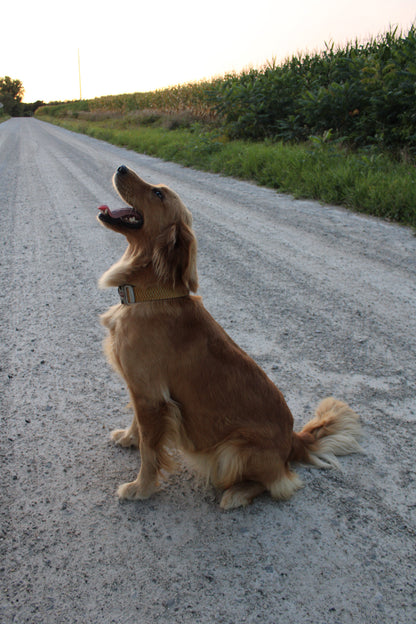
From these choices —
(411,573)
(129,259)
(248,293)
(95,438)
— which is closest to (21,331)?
(95,438)

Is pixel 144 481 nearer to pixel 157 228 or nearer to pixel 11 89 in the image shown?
pixel 157 228

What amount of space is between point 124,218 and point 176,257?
38 cm

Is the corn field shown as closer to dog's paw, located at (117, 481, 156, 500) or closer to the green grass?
the green grass

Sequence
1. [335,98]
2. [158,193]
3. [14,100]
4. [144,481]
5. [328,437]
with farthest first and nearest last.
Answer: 1. [14,100]
2. [335,98]
3. [328,437]
4. [158,193]
5. [144,481]

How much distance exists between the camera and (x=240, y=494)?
6.84ft

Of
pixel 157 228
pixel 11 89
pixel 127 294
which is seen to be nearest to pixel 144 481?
pixel 127 294

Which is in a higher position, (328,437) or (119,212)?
(119,212)

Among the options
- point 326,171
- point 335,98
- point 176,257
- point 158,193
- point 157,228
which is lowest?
point 176,257

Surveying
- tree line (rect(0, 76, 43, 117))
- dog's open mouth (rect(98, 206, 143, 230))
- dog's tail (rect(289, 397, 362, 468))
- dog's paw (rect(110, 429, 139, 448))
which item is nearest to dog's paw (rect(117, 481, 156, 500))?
dog's paw (rect(110, 429, 139, 448))

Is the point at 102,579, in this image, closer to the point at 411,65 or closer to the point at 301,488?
the point at 301,488

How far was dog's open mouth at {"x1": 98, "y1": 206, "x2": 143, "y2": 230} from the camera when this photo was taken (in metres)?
2.18

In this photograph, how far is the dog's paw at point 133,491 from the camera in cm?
212

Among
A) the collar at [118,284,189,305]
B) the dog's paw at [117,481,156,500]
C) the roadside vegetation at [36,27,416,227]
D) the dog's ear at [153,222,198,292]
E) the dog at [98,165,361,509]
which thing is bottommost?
the dog's paw at [117,481,156,500]

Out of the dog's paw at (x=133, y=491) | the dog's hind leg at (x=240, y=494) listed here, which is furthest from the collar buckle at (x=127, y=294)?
the dog's hind leg at (x=240, y=494)
